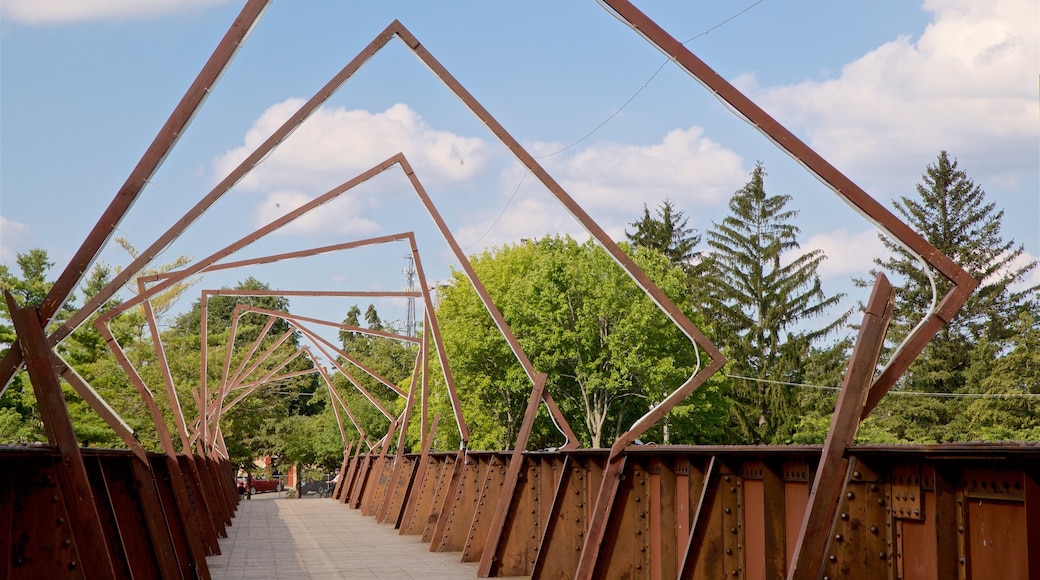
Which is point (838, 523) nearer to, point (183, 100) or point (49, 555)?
point (49, 555)

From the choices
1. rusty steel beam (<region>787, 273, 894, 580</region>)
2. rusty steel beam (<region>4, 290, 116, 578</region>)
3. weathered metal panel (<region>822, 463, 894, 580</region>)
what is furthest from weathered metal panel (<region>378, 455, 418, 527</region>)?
weathered metal panel (<region>822, 463, 894, 580</region>)

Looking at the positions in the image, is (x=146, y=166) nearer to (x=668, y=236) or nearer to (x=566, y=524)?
(x=566, y=524)

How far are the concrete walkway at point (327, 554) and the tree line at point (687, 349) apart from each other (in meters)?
22.5

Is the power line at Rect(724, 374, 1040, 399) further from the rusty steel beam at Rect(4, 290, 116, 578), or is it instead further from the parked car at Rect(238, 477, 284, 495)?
the rusty steel beam at Rect(4, 290, 116, 578)

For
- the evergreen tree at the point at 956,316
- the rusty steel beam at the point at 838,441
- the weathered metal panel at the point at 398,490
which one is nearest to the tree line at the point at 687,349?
the evergreen tree at the point at 956,316

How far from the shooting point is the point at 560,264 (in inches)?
2245

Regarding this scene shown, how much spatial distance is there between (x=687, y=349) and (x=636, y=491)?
43.8 m

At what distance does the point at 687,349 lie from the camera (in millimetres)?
55719

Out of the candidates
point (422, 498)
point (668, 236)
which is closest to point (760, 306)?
point (668, 236)

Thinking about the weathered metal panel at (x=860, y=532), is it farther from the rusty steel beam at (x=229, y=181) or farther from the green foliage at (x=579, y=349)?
the green foliage at (x=579, y=349)

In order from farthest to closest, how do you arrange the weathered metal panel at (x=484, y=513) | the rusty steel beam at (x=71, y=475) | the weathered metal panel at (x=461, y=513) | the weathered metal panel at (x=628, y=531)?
the weathered metal panel at (x=461, y=513) → the weathered metal panel at (x=484, y=513) → the weathered metal panel at (x=628, y=531) → the rusty steel beam at (x=71, y=475)

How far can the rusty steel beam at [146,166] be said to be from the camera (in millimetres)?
9570

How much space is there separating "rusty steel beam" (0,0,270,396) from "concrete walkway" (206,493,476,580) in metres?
8.19

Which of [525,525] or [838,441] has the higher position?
[838,441]
